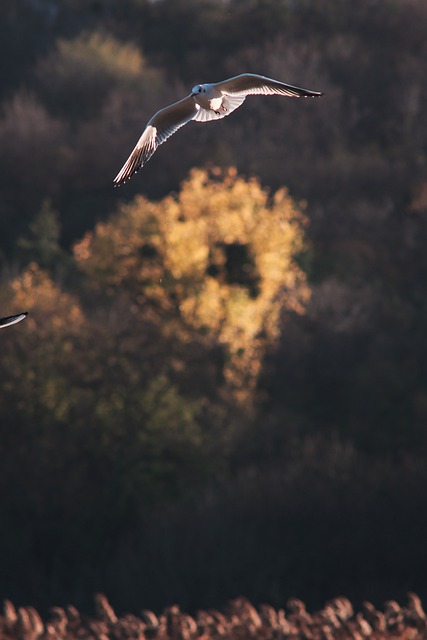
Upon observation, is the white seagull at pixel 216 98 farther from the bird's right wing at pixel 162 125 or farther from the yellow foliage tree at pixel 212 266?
the yellow foliage tree at pixel 212 266

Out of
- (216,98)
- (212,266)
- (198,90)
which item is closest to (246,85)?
(216,98)

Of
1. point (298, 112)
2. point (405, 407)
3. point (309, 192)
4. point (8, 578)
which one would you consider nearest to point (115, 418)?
point (8, 578)

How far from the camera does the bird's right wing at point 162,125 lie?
17656 mm

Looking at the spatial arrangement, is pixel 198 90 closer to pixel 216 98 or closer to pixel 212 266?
pixel 216 98

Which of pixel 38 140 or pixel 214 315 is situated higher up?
pixel 38 140

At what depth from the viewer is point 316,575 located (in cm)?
4528

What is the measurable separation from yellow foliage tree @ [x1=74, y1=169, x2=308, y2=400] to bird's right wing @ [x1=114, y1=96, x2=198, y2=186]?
37.9m

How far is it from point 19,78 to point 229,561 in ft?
212

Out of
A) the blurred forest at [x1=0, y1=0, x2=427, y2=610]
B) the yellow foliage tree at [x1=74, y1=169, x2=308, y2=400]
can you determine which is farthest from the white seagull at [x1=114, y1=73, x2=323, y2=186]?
the yellow foliage tree at [x1=74, y1=169, x2=308, y2=400]

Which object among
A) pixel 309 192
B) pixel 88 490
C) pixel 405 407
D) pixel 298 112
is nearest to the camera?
pixel 88 490

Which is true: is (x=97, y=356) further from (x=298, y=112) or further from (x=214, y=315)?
(x=298, y=112)

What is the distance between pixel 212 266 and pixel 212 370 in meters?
4.39

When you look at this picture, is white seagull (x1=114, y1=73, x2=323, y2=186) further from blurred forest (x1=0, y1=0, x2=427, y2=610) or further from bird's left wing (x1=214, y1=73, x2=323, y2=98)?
blurred forest (x1=0, y1=0, x2=427, y2=610)

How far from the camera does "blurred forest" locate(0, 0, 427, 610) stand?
4662cm
